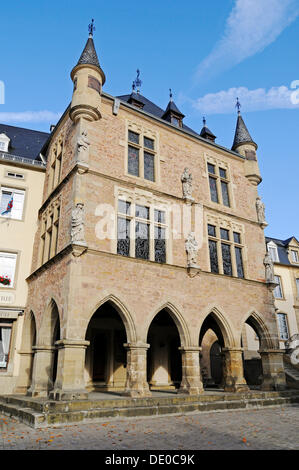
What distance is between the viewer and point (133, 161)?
13.3 m

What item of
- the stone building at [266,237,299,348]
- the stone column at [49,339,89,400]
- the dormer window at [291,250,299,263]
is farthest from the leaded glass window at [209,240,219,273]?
the dormer window at [291,250,299,263]

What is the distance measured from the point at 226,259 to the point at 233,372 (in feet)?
14.2

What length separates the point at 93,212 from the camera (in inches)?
441

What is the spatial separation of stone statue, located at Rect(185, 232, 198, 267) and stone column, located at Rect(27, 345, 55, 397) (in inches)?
214

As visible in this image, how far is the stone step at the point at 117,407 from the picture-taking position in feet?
25.4

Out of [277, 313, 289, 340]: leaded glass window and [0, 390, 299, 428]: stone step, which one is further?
[277, 313, 289, 340]: leaded glass window

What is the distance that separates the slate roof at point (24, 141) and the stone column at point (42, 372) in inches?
375

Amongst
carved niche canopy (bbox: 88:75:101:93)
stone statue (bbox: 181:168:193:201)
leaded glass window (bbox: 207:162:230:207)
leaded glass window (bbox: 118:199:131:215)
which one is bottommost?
leaded glass window (bbox: 118:199:131:215)

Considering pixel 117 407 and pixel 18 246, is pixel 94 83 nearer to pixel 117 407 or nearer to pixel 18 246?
pixel 18 246

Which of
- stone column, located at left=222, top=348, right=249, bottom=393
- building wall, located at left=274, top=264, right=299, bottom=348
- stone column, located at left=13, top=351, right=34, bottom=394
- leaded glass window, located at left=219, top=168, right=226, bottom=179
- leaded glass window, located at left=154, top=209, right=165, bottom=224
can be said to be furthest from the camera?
building wall, located at left=274, top=264, right=299, bottom=348

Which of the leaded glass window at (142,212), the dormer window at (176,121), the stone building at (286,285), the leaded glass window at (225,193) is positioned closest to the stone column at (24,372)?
the leaded glass window at (142,212)

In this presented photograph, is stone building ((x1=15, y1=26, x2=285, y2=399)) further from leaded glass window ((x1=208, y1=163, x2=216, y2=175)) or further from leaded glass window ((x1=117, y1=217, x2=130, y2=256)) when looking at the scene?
leaded glass window ((x1=208, y1=163, x2=216, y2=175))

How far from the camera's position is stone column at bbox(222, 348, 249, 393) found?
40.5ft

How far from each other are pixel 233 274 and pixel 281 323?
1236 centimetres
